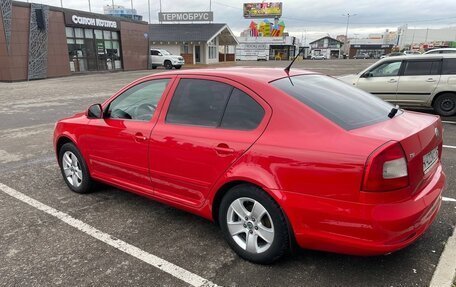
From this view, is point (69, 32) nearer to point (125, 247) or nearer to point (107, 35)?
point (107, 35)

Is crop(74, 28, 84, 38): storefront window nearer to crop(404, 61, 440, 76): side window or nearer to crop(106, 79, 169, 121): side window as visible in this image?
crop(404, 61, 440, 76): side window

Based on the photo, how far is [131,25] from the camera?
3312 centimetres

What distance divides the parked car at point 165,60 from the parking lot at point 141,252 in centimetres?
2972

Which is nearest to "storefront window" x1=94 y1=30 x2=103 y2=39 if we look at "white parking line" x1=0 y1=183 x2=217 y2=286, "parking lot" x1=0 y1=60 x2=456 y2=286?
"parking lot" x1=0 y1=60 x2=456 y2=286

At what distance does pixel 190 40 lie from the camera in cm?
4216

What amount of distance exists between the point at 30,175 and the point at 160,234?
9.50 feet

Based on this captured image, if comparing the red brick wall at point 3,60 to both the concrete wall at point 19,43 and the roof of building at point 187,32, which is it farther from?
the roof of building at point 187,32

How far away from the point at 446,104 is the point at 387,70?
1.71 meters

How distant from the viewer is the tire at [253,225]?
2.82 metres

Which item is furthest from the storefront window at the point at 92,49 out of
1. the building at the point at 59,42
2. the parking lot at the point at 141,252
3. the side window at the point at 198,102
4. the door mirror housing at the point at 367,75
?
the side window at the point at 198,102

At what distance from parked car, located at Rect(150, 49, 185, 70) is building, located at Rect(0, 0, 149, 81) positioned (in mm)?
2006

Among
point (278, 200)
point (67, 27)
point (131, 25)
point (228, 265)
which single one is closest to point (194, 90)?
point (278, 200)

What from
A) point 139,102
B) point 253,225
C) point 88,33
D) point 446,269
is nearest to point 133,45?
point 88,33

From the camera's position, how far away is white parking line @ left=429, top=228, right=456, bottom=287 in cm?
276
